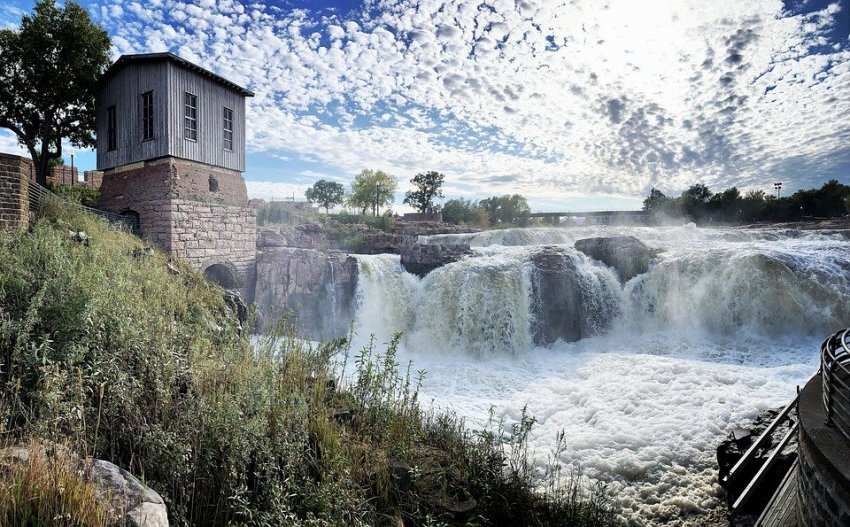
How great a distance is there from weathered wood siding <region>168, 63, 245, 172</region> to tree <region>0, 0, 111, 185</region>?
21.5 feet

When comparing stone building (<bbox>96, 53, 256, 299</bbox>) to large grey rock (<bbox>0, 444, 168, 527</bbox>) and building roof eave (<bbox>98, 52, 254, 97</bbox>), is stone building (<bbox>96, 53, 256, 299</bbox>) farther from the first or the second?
large grey rock (<bbox>0, 444, 168, 527</bbox>)

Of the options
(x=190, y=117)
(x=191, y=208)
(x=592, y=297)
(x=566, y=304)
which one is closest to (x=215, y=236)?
(x=191, y=208)

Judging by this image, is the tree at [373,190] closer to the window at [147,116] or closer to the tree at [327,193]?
the tree at [327,193]

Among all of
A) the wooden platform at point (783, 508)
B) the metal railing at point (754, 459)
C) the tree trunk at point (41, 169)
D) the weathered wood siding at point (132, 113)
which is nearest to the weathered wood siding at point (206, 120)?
the weathered wood siding at point (132, 113)

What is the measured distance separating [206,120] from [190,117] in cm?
59

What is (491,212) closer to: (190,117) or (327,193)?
Result: (327,193)

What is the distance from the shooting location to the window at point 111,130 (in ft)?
49.0

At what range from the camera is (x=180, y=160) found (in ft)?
44.8

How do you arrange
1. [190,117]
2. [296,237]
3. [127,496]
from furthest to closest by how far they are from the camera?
[296,237] < [190,117] < [127,496]

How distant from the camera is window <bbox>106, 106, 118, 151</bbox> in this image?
14922mm

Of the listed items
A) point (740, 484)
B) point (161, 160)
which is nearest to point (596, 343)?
point (740, 484)

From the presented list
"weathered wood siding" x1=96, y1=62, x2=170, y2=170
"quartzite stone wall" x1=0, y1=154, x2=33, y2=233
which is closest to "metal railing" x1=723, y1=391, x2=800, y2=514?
"quartzite stone wall" x1=0, y1=154, x2=33, y2=233

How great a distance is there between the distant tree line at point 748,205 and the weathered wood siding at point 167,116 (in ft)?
114

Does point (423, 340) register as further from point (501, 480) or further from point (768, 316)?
point (768, 316)
